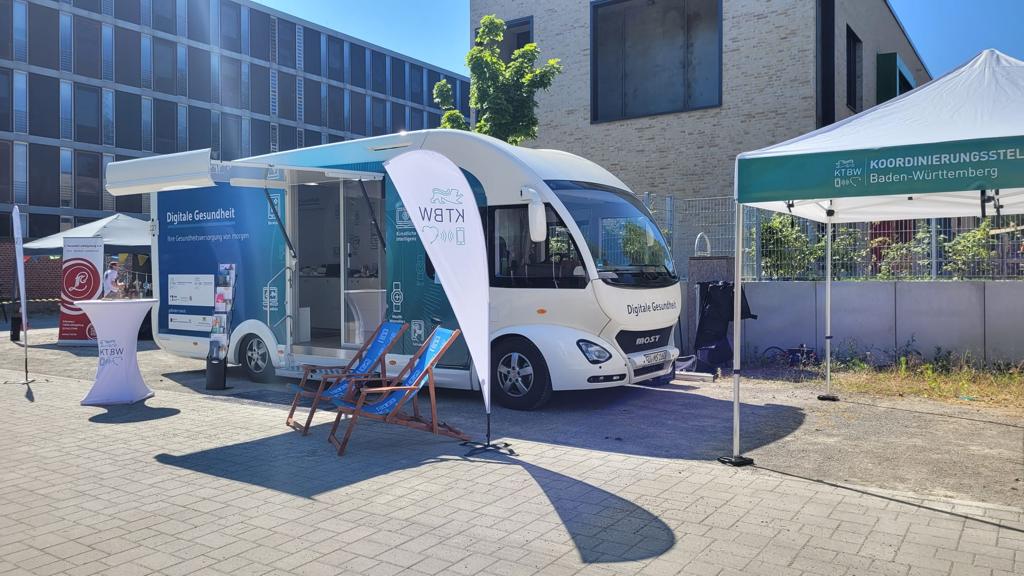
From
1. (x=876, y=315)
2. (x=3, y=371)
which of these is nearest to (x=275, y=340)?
(x=3, y=371)

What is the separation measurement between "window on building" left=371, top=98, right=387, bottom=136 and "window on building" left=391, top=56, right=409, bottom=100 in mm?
1408

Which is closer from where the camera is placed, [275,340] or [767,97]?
[275,340]

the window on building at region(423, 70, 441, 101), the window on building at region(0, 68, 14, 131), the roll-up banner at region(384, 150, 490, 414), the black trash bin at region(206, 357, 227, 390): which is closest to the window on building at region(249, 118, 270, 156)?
the window on building at region(0, 68, 14, 131)

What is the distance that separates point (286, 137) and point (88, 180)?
1270cm

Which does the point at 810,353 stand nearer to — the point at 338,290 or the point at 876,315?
the point at 876,315

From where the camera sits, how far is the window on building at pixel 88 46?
41.1 m

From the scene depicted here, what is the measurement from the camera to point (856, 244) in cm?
1195

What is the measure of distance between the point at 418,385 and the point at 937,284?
26.7ft

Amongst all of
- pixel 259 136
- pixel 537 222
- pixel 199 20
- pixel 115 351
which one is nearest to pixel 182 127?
pixel 259 136

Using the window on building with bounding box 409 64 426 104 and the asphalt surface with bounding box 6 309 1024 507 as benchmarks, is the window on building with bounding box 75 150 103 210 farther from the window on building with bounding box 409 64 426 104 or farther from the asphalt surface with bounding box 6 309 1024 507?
the asphalt surface with bounding box 6 309 1024 507

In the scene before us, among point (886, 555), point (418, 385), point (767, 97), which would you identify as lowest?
point (886, 555)

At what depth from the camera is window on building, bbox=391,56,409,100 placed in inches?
2306

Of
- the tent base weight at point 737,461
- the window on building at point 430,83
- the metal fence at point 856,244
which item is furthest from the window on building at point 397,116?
the tent base weight at point 737,461

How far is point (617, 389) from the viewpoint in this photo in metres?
10.2
